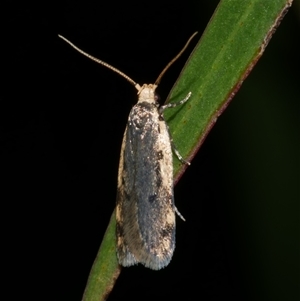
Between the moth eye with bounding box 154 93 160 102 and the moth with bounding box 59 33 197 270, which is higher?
the moth eye with bounding box 154 93 160 102

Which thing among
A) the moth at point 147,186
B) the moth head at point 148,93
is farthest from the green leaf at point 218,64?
the moth head at point 148,93

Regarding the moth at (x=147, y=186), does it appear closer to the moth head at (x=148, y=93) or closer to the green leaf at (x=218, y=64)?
the moth head at (x=148, y=93)

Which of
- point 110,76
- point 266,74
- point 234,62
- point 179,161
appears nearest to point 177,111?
point 179,161

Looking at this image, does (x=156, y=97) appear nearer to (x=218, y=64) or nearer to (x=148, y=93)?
(x=148, y=93)

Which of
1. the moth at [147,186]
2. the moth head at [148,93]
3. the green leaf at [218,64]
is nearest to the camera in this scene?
the green leaf at [218,64]

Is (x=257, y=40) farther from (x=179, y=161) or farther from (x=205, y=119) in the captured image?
(x=179, y=161)

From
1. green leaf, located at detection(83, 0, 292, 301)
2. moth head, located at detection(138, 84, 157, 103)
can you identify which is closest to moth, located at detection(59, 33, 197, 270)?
moth head, located at detection(138, 84, 157, 103)

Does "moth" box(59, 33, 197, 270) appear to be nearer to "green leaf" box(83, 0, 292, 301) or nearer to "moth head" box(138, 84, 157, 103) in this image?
"moth head" box(138, 84, 157, 103)
